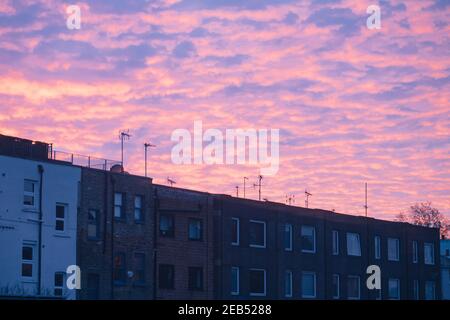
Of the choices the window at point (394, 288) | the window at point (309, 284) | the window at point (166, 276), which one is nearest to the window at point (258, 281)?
the window at point (309, 284)

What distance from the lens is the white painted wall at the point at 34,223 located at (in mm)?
50375

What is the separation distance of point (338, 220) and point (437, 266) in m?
17.0

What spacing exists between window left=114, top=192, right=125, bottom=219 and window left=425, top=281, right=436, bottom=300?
124ft

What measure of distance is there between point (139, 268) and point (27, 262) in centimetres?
858

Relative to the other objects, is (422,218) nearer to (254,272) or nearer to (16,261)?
(254,272)

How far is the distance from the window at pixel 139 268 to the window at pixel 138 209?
2340mm

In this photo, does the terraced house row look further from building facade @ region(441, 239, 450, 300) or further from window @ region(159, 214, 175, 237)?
building facade @ region(441, 239, 450, 300)

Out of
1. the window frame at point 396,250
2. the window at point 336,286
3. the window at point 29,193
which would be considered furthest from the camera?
the window frame at point 396,250

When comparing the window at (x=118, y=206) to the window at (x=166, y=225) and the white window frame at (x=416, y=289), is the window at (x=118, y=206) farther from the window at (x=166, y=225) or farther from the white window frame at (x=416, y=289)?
the white window frame at (x=416, y=289)

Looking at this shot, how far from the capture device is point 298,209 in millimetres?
69250

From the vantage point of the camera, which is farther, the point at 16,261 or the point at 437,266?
the point at 437,266

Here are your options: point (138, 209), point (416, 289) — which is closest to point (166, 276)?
point (138, 209)
